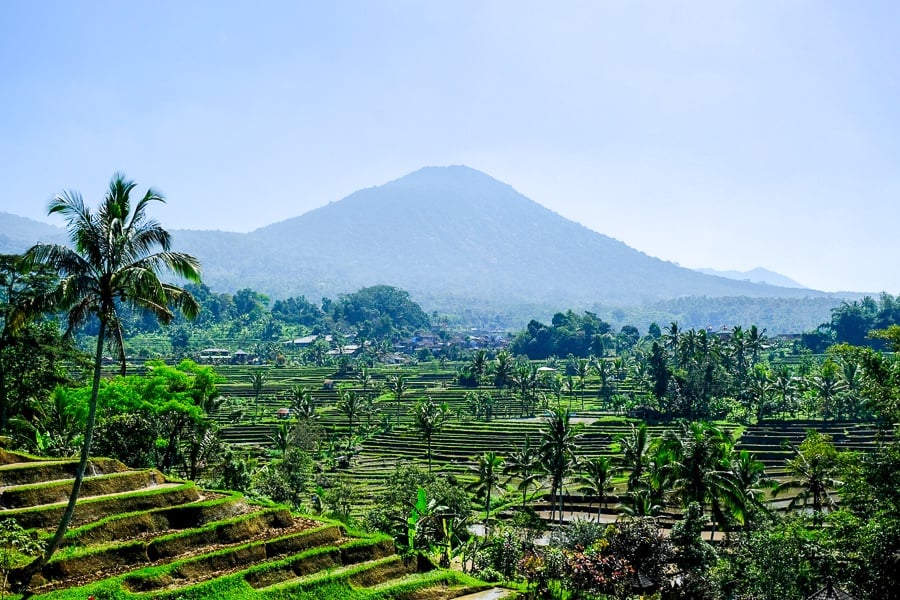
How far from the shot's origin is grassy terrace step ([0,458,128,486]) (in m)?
21.2

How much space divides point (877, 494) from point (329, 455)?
47022mm

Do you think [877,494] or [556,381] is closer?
[877,494]

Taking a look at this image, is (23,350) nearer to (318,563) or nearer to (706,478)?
(318,563)

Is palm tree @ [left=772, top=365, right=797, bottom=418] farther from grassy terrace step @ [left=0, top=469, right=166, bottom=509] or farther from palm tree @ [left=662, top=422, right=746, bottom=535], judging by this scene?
grassy terrace step @ [left=0, top=469, right=166, bottom=509]

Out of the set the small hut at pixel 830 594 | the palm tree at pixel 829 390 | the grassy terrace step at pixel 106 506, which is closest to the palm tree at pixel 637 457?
the small hut at pixel 830 594

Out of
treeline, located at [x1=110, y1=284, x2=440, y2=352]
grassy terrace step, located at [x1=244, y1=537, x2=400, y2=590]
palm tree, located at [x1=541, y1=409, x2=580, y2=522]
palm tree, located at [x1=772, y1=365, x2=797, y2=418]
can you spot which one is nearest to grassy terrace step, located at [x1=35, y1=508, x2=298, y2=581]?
grassy terrace step, located at [x1=244, y1=537, x2=400, y2=590]

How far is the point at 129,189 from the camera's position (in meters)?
17.6

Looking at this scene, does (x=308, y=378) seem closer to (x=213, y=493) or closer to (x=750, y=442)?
(x=750, y=442)

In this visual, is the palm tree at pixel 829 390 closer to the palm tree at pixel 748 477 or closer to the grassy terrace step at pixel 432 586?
the palm tree at pixel 748 477

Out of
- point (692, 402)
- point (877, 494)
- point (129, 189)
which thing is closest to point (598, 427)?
point (692, 402)

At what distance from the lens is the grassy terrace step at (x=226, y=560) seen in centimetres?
1792

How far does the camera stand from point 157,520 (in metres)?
21.1

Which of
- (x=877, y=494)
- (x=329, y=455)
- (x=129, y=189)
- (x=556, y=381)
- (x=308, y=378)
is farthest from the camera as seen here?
(x=308, y=378)

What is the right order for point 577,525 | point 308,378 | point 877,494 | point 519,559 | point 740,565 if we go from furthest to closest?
1. point 308,378
2. point 577,525
3. point 519,559
4. point 740,565
5. point 877,494
